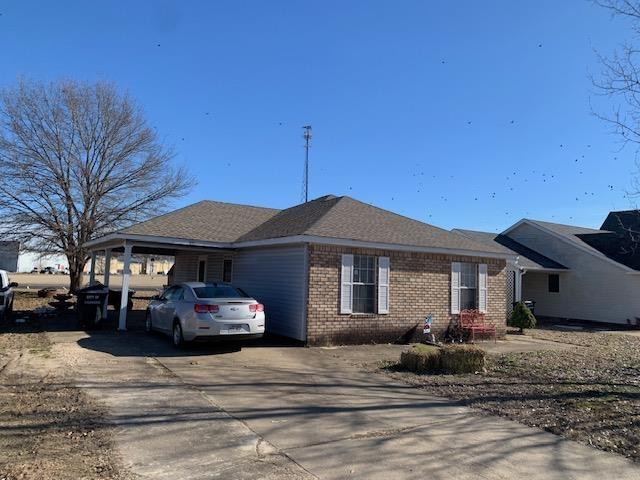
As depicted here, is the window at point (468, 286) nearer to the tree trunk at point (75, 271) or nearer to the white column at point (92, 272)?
the white column at point (92, 272)

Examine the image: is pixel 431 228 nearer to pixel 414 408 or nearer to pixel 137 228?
pixel 137 228

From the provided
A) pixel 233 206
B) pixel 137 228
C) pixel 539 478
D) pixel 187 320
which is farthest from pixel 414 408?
pixel 233 206

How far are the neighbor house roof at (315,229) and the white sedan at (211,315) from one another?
2.33 m

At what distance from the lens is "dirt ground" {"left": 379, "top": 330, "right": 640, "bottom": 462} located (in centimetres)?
618

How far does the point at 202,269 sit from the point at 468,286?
9.82 metres

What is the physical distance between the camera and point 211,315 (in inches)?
421

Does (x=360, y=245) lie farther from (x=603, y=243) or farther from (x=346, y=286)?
(x=603, y=243)

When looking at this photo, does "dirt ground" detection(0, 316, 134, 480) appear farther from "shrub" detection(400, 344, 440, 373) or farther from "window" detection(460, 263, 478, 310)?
"window" detection(460, 263, 478, 310)

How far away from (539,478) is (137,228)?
40.9 feet

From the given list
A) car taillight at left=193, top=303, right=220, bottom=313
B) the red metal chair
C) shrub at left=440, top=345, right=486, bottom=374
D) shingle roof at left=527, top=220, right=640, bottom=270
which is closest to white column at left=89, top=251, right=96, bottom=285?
car taillight at left=193, top=303, right=220, bottom=313

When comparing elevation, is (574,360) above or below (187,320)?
below

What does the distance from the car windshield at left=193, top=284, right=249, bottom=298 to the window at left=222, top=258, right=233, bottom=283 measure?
543cm

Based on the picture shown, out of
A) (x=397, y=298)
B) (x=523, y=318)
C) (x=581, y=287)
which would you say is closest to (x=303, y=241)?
(x=397, y=298)

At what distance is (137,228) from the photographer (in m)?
14.6
